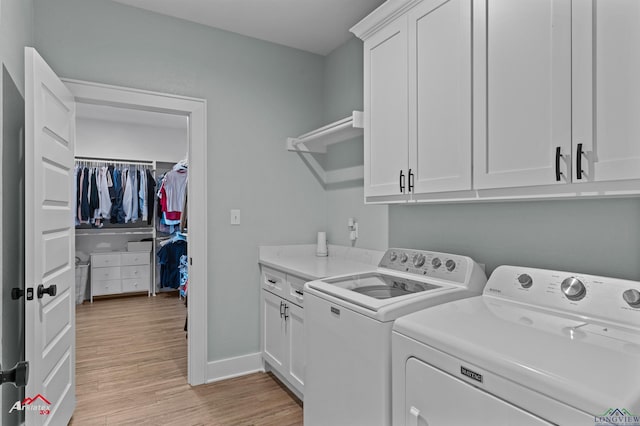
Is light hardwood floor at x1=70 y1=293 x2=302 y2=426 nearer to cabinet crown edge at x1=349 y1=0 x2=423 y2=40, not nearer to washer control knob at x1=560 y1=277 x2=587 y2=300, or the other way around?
washer control knob at x1=560 y1=277 x2=587 y2=300

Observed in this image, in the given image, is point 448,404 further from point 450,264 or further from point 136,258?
point 136,258

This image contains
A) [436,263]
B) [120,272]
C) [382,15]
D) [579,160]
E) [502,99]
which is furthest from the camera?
[120,272]

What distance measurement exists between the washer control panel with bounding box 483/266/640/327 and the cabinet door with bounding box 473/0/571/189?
0.38 meters

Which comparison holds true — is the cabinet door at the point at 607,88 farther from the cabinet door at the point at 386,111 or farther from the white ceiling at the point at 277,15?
the white ceiling at the point at 277,15

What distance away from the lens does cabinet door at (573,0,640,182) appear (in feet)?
3.55

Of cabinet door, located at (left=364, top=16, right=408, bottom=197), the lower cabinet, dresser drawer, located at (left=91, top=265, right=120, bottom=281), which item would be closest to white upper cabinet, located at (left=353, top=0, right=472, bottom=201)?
cabinet door, located at (left=364, top=16, right=408, bottom=197)

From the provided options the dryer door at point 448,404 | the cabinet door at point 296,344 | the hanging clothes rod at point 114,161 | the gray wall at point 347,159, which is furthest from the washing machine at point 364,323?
the hanging clothes rod at point 114,161

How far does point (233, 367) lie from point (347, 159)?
1.87m

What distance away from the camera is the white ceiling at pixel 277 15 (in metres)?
2.47

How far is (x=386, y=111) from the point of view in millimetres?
2061

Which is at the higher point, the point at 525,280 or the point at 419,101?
the point at 419,101

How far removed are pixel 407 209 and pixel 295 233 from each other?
1.09 meters

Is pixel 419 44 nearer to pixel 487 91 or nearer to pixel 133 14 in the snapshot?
pixel 487 91

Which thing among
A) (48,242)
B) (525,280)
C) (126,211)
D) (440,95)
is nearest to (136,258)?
(126,211)
